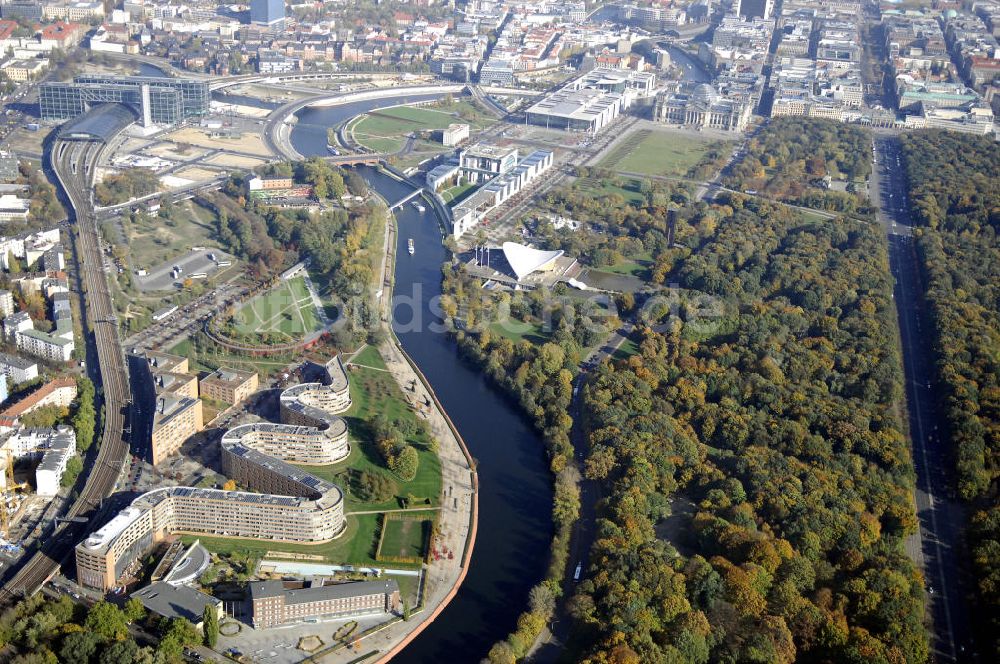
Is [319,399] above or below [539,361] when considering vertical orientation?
below

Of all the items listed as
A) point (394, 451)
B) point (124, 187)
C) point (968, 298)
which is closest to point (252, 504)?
point (394, 451)

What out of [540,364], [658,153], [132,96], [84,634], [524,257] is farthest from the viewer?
[658,153]

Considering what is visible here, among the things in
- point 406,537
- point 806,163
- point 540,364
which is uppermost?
point 806,163

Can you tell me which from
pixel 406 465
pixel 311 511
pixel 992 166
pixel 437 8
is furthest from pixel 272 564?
pixel 437 8

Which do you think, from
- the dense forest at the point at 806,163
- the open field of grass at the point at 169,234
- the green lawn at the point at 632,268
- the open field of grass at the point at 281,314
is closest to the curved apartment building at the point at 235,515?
the open field of grass at the point at 281,314

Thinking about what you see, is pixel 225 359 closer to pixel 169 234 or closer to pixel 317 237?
pixel 317 237

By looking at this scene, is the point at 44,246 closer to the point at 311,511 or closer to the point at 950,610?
the point at 311,511

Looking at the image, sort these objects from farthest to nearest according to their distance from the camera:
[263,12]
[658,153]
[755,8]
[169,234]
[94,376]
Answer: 1. [755,8]
2. [263,12]
3. [658,153]
4. [169,234]
5. [94,376]

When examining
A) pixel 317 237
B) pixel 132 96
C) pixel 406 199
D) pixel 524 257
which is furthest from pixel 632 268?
pixel 132 96

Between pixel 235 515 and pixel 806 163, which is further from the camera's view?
pixel 806 163
